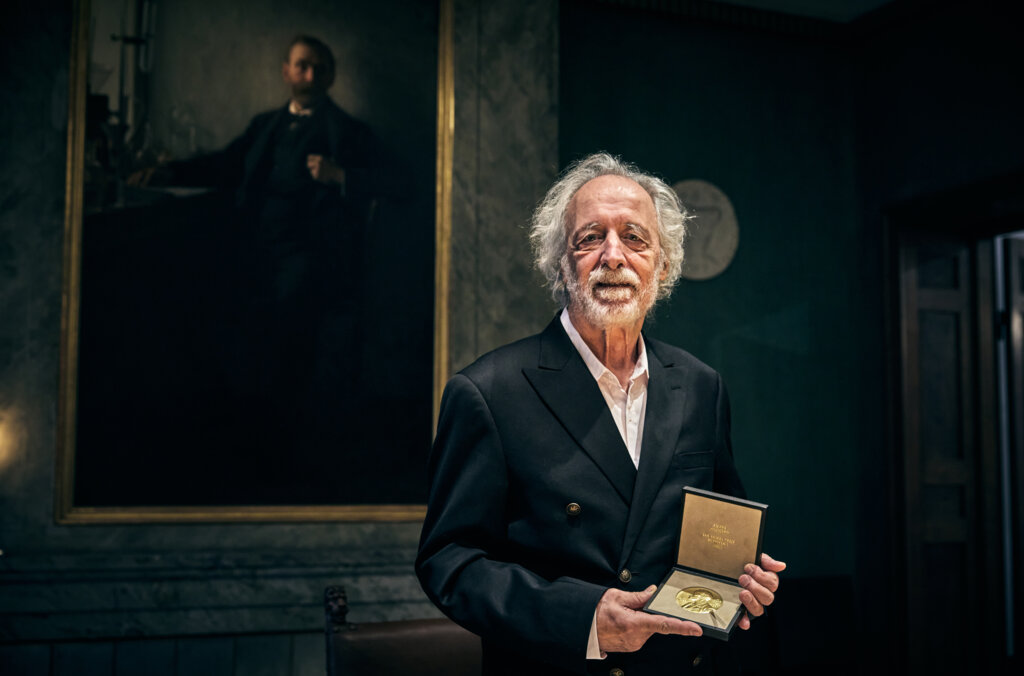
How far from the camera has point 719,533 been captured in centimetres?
128

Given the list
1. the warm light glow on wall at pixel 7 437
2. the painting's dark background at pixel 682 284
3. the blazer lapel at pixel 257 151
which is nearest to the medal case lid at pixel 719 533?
the painting's dark background at pixel 682 284

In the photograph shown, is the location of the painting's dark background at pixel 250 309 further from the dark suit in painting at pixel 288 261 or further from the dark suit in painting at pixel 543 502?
the dark suit in painting at pixel 543 502

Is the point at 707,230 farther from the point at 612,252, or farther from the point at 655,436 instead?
the point at 655,436

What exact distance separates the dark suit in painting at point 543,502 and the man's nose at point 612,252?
0.21 meters

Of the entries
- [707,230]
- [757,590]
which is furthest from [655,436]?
[707,230]

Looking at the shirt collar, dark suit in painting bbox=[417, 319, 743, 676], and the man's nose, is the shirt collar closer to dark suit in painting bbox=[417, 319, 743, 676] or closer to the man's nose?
dark suit in painting bbox=[417, 319, 743, 676]

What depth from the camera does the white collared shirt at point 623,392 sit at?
5.08 feet

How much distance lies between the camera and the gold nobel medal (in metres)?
1.19

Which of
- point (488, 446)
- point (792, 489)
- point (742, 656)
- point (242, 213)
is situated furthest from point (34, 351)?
point (792, 489)

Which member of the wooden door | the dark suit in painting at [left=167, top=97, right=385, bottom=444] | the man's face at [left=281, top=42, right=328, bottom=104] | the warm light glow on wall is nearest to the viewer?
the warm light glow on wall

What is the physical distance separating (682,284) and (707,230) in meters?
0.34

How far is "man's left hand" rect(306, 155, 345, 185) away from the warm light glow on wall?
Answer: 1.58 metres

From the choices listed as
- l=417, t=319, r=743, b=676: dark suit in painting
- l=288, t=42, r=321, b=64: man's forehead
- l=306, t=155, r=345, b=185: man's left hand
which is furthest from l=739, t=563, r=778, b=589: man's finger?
l=288, t=42, r=321, b=64: man's forehead

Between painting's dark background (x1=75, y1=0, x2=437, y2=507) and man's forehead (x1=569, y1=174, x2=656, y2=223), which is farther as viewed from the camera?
painting's dark background (x1=75, y1=0, x2=437, y2=507)
